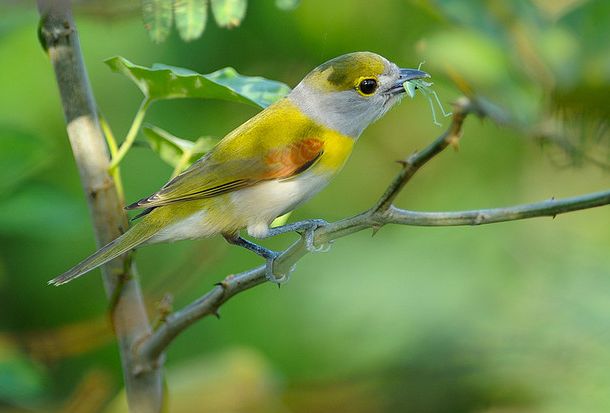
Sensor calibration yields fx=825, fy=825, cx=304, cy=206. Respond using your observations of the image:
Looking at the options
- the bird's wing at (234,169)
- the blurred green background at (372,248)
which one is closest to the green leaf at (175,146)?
the bird's wing at (234,169)

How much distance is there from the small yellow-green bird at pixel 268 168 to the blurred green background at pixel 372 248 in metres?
0.19

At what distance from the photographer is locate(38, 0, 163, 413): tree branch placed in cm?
177

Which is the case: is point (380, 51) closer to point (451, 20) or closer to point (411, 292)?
point (411, 292)

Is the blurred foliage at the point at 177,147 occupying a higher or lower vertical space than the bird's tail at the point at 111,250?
higher

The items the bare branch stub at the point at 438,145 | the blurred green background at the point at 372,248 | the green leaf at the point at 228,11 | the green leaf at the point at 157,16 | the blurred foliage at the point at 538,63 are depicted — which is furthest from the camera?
the green leaf at the point at 228,11

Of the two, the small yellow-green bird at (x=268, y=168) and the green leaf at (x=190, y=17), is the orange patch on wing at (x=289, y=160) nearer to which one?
the small yellow-green bird at (x=268, y=168)

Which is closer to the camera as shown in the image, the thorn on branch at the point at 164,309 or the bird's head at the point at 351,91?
the thorn on branch at the point at 164,309

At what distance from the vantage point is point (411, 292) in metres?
1.80

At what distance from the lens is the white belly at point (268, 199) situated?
2.21m

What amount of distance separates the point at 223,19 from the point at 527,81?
61 centimetres

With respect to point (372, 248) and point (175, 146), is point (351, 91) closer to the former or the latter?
point (372, 248)

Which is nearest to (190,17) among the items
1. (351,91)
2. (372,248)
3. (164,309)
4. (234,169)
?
(164,309)

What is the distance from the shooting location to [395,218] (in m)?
1.34

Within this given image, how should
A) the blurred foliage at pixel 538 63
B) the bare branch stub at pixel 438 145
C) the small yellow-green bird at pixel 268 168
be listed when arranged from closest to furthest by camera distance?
the blurred foliage at pixel 538 63 < the bare branch stub at pixel 438 145 < the small yellow-green bird at pixel 268 168
